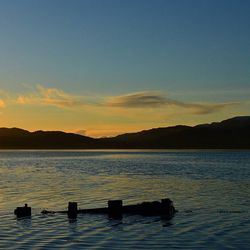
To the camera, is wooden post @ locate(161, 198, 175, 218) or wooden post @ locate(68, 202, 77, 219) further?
wooden post @ locate(161, 198, 175, 218)

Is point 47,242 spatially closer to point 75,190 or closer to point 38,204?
point 38,204

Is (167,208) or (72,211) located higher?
(167,208)

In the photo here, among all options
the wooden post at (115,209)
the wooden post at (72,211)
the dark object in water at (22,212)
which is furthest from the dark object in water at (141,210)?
the dark object in water at (22,212)

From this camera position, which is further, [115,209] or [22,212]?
[115,209]

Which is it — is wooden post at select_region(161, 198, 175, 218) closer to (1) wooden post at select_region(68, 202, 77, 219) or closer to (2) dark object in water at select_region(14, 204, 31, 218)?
(1) wooden post at select_region(68, 202, 77, 219)

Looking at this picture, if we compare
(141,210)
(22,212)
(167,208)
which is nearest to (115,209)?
(141,210)

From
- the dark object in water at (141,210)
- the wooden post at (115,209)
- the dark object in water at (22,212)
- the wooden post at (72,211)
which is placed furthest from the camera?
the dark object in water at (141,210)

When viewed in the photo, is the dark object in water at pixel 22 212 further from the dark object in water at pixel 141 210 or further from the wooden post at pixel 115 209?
the wooden post at pixel 115 209

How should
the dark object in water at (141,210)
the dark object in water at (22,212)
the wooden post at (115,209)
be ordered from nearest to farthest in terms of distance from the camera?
the dark object in water at (22,212) → the wooden post at (115,209) → the dark object in water at (141,210)

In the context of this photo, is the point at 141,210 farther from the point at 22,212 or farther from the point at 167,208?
the point at 22,212


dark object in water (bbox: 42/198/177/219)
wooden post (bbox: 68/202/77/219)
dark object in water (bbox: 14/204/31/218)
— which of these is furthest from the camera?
dark object in water (bbox: 42/198/177/219)

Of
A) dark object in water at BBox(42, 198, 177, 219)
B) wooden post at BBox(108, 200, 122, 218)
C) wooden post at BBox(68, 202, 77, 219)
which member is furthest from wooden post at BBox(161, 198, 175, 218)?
wooden post at BBox(68, 202, 77, 219)

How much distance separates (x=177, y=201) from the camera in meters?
46.8

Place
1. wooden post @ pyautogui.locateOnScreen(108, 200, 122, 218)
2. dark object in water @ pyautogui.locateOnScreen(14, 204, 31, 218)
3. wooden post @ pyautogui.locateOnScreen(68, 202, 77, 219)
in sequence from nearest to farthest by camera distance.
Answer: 1. dark object in water @ pyautogui.locateOnScreen(14, 204, 31, 218)
2. wooden post @ pyautogui.locateOnScreen(68, 202, 77, 219)
3. wooden post @ pyautogui.locateOnScreen(108, 200, 122, 218)
